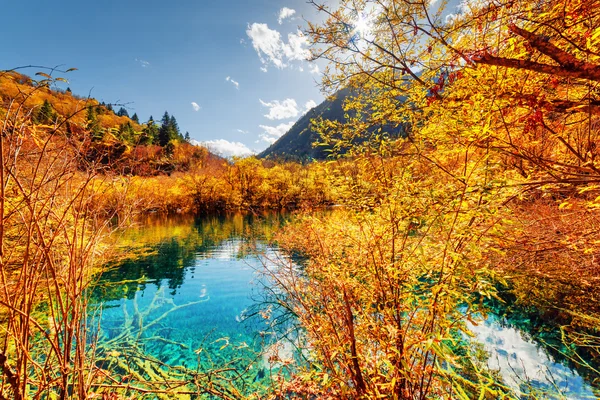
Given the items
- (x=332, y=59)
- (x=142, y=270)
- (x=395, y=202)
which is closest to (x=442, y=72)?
(x=332, y=59)

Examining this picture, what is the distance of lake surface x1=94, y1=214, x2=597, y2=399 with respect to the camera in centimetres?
546

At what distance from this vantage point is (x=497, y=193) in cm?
214

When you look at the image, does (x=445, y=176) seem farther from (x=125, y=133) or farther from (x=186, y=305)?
(x=186, y=305)

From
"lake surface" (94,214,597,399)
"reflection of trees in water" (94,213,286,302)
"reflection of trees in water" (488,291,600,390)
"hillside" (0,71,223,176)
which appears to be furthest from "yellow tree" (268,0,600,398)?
"reflection of trees in water" (488,291,600,390)

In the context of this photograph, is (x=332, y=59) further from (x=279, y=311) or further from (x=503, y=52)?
(x=279, y=311)

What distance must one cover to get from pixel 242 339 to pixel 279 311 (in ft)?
5.52

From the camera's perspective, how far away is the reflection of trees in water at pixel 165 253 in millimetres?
10750

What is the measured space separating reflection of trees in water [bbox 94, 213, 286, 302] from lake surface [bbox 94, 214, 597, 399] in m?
0.05

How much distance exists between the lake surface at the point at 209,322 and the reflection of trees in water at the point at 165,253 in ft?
0.18

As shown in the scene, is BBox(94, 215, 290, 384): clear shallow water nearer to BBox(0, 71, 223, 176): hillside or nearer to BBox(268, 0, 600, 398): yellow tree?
BBox(268, 0, 600, 398): yellow tree

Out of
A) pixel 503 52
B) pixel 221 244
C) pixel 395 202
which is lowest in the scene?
pixel 221 244

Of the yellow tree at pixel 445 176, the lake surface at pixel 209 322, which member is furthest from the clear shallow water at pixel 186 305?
the yellow tree at pixel 445 176

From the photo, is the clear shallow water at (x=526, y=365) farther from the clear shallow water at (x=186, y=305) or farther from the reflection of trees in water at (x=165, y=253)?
the reflection of trees in water at (x=165, y=253)

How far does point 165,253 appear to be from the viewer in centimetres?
1658
